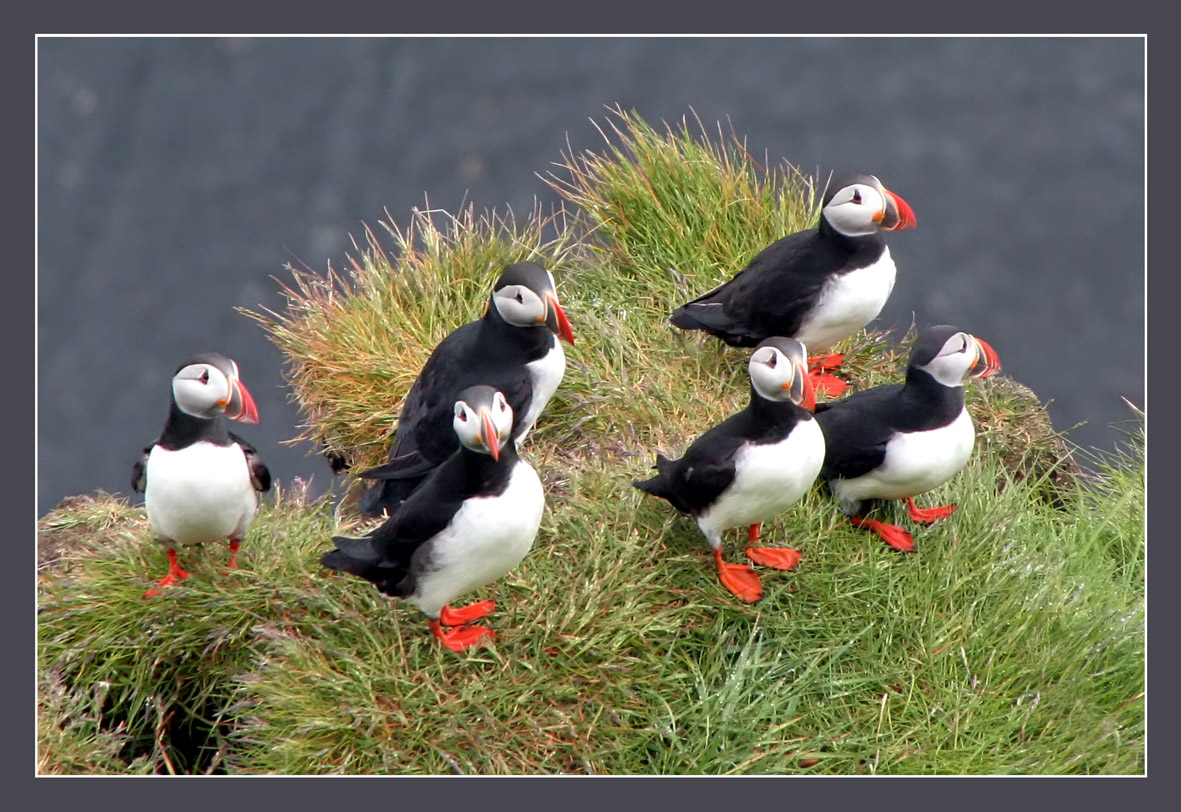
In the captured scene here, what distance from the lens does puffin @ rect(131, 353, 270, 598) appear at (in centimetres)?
505

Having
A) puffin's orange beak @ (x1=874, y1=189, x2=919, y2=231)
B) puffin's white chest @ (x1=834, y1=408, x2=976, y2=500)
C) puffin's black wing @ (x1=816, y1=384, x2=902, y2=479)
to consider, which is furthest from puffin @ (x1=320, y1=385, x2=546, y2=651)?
puffin's orange beak @ (x1=874, y1=189, x2=919, y2=231)

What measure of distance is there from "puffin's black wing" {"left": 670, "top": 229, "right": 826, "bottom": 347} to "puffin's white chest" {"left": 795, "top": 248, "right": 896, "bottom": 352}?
51 mm

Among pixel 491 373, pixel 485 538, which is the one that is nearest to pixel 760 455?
pixel 485 538

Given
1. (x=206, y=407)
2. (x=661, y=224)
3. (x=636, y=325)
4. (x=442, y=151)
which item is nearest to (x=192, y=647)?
(x=206, y=407)

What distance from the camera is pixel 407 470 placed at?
561 centimetres

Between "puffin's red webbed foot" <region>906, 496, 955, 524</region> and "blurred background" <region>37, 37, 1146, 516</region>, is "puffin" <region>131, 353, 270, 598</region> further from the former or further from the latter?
"blurred background" <region>37, 37, 1146, 516</region>

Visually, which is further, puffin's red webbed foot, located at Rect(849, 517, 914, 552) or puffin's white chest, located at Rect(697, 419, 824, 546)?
puffin's red webbed foot, located at Rect(849, 517, 914, 552)

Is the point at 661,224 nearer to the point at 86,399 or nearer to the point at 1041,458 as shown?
the point at 1041,458

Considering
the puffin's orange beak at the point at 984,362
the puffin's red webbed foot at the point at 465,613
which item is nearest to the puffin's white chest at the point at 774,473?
the puffin's orange beak at the point at 984,362

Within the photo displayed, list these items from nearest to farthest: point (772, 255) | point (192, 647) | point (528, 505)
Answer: point (528, 505), point (192, 647), point (772, 255)

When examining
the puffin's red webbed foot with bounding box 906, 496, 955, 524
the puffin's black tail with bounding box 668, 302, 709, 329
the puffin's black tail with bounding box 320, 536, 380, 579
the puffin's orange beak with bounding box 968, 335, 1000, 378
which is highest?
the puffin's black tail with bounding box 668, 302, 709, 329

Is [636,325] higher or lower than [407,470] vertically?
higher

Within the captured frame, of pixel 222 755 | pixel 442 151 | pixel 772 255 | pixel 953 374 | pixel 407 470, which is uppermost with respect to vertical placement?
pixel 442 151

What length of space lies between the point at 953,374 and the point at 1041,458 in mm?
1908
